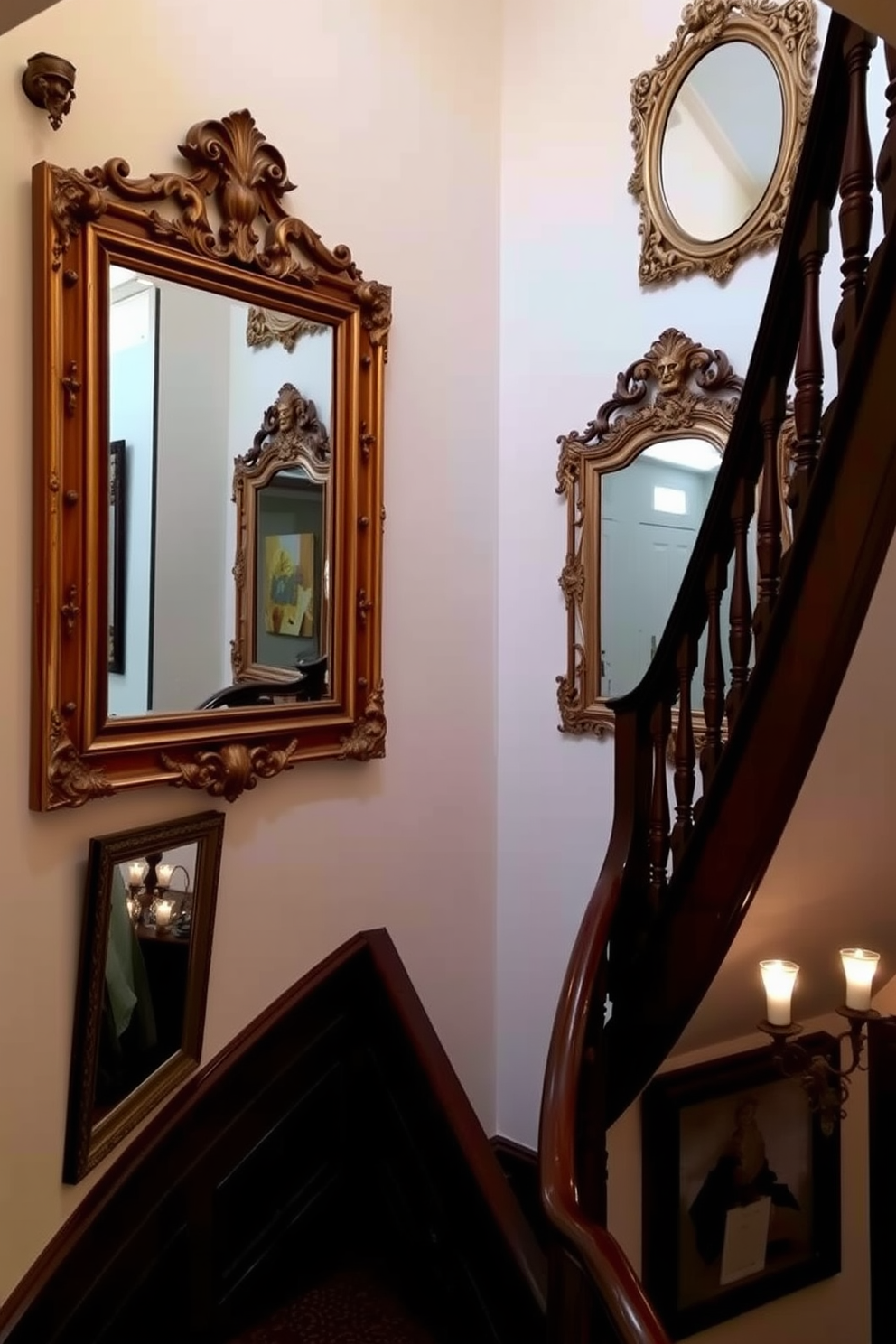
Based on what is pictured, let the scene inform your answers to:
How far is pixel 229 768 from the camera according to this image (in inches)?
91.7

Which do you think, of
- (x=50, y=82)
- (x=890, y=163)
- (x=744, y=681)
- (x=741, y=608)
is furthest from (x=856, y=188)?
(x=50, y=82)

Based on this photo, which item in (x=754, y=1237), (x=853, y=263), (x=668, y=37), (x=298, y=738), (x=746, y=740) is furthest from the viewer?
(x=754, y=1237)

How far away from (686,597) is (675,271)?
118 cm

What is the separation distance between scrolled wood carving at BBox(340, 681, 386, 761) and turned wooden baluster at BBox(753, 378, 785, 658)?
1.23 m

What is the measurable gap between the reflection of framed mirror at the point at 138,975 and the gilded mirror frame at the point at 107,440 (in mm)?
149

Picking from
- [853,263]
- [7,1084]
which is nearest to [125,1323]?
[7,1084]

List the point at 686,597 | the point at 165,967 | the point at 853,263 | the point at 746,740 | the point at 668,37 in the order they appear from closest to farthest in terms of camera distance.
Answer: the point at 853,263
the point at 746,740
the point at 686,597
the point at 165,967
the point at 668,37

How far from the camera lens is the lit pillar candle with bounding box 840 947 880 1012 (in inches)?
95.0

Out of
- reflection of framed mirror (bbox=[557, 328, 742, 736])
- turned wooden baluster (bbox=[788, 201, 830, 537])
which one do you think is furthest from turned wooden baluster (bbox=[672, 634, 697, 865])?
reflection of framed mirror (bbox=[557, 328, 742, 736])

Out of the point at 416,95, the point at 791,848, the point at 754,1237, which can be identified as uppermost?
the point at 416,95

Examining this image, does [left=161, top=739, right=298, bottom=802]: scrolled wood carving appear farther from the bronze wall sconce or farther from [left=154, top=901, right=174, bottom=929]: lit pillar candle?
the bronze wall sconce

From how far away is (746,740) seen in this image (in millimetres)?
1890

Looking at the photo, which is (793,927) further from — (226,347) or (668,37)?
(668,37)

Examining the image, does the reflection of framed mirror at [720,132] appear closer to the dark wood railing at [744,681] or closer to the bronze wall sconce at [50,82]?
the dark wood railing at [744,681]
